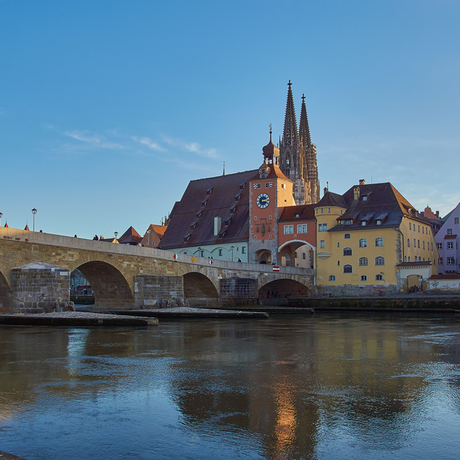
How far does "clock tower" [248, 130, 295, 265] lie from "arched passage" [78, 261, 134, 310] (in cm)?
2785

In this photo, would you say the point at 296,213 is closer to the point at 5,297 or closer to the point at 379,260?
the point at 379,260

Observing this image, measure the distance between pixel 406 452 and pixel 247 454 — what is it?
1767 millimetres

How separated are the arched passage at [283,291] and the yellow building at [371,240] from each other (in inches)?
82.1

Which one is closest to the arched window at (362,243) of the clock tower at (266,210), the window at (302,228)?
the window at (302,228)

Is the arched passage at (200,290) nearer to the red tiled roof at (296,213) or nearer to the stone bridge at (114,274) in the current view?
the stone bridge at (114,274)

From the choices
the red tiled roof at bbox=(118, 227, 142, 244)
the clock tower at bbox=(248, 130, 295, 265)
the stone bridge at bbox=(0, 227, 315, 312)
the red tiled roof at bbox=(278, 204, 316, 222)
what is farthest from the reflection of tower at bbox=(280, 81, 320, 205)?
the stone bridge at bbox=(0, 227, 315, 312)

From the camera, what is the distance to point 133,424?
289 inches

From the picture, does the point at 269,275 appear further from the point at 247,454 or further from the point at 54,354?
the point at 247,454

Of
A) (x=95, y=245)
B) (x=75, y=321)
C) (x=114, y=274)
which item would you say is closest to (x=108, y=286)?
(x=114, y=274)

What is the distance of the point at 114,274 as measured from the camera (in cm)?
3475

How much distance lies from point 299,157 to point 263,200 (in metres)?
35.1

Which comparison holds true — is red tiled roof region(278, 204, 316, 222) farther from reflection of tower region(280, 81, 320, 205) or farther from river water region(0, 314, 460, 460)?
river water region(0, 314, 460, 460)

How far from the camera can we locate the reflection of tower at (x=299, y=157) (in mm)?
95000

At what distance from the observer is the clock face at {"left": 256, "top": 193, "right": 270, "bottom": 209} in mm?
62781
